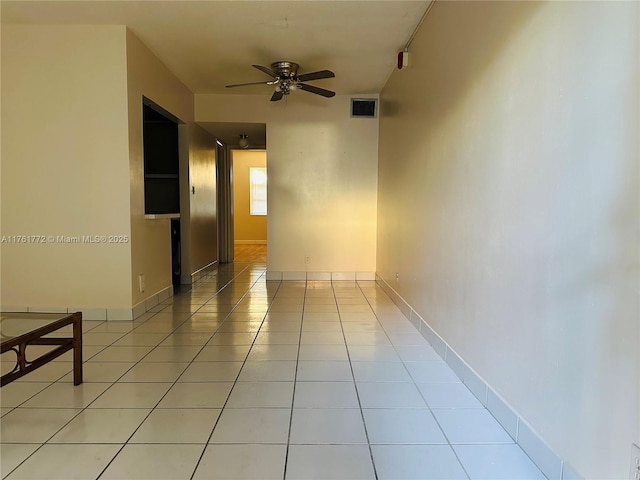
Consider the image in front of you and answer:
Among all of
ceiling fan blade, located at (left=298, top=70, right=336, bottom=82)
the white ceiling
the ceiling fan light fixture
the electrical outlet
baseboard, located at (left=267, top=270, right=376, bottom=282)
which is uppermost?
the white ceiling

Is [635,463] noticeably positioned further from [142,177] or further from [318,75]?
[142,177]

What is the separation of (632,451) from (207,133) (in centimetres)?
569

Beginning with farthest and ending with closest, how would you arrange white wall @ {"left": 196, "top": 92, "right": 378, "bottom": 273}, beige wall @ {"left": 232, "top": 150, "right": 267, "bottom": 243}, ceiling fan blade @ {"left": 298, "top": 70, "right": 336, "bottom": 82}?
beige wall @ {"left": 232, "top": 150, "right": 267, "bottom": 243}, white wall @ {"left": 196, "top": 92, "right": 378, "bottom": 273}, ceiling fan blade @ {"left": 298, "top": 70, "right": 336, "bottom": 82}

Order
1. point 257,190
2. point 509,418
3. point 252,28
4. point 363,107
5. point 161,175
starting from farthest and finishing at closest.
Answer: point 257,190 < point 363,107 < point 161,175 < point 252,28 < point 509,418

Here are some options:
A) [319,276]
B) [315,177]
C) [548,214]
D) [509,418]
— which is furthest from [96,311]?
[548,214]

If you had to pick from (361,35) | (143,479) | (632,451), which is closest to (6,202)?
(143,479)

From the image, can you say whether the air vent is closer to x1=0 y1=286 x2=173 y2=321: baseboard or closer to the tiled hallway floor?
the tiled hallway floor

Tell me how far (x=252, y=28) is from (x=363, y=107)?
7.46ft

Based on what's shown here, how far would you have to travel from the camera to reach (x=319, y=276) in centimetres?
541

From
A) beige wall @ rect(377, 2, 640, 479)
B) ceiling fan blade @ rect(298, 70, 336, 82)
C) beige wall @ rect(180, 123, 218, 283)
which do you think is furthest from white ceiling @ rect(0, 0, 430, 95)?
beige wall @ rect(180, 123, 218, 283)

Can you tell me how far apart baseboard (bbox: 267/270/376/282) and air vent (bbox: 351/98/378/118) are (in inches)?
84.6

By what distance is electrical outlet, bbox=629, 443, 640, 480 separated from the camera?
3.22 feet

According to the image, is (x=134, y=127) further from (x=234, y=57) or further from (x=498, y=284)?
(x=498, y=284)

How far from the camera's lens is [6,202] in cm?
319
